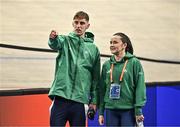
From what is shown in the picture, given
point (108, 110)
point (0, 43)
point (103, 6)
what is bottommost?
point (108, 110)

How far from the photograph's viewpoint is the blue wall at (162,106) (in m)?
4.42

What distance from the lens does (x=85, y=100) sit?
120 inches

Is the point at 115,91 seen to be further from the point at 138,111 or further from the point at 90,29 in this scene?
the point at 90,29

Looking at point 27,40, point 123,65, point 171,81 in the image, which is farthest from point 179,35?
point 123,65

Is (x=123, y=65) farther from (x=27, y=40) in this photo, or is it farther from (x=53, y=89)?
(x=27, y=40)

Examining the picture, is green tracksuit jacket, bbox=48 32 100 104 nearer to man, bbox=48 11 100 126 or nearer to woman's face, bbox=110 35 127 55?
man, bbox=48 11 100 126

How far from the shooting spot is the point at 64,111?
299 cm

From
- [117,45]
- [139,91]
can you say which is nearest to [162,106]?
[139,91]

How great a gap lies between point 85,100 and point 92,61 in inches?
12.0

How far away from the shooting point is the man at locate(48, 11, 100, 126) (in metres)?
3.00

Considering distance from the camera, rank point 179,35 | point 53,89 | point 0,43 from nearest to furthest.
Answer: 1. point 53,89
2. point 0,43
3. point 179,35

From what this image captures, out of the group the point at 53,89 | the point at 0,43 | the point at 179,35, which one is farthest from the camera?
the point at 179,35

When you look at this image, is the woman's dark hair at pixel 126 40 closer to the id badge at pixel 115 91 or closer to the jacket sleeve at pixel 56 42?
the id badge at pixel 115 91

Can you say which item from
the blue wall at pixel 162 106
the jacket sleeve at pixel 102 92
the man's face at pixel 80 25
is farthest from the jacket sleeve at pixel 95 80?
the blue wall at pixel 162 106
